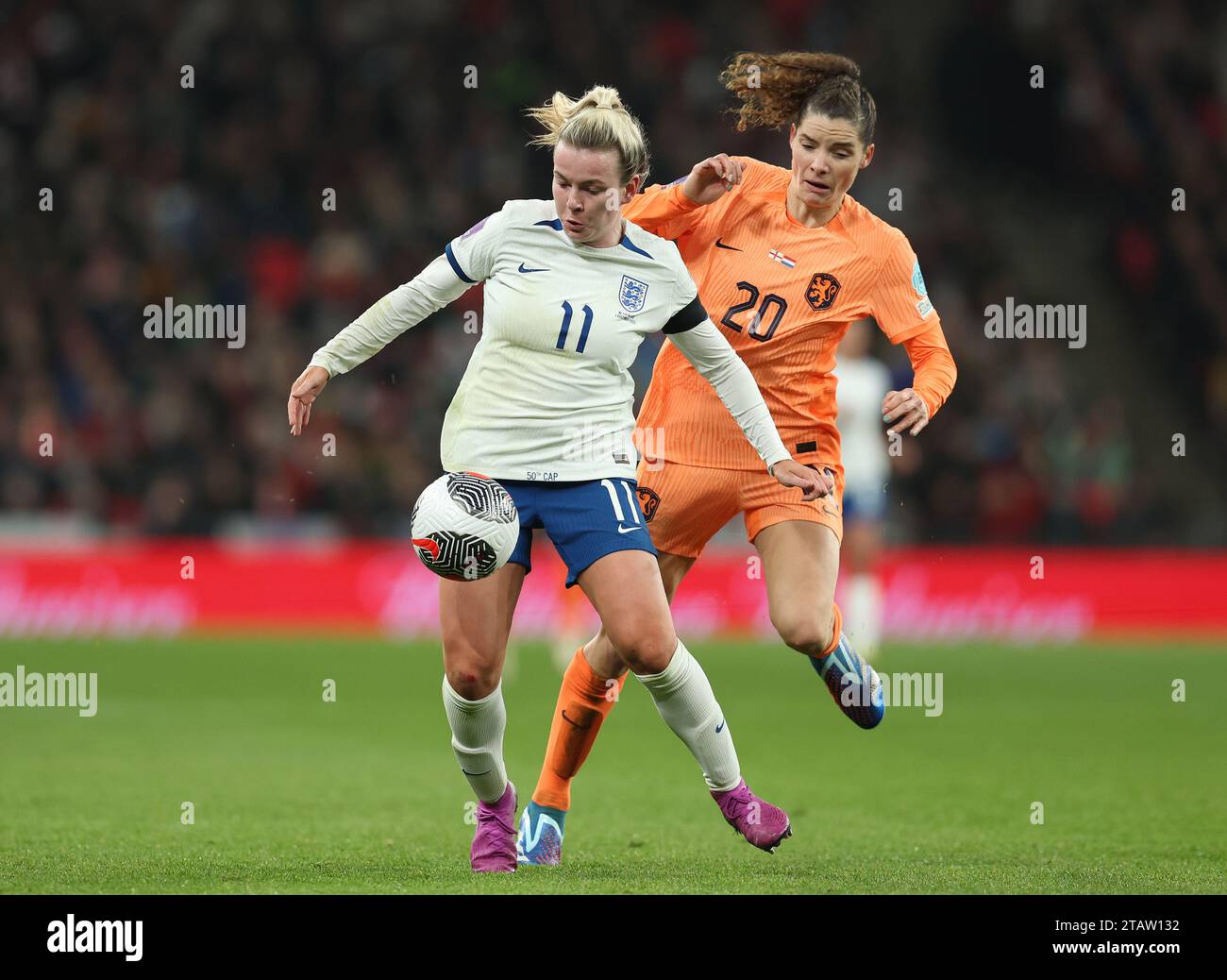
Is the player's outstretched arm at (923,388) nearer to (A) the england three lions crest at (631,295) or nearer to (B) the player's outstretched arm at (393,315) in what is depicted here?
(A) the england three lions crest at (631,295)

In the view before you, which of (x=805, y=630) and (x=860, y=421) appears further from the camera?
(x=860, y=421)

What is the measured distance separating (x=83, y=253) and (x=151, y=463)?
8.97 feet

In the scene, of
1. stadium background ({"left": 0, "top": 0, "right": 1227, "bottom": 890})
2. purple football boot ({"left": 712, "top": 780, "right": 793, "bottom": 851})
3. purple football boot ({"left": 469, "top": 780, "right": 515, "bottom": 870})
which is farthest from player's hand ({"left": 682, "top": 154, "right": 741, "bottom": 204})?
stadium background ({"left": 0, "top": 0, "right": 1227, "bottom": 890})

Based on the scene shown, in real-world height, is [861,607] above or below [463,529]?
below

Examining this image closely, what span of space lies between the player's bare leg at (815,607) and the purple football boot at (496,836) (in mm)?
1072

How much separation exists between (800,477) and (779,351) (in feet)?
2.63

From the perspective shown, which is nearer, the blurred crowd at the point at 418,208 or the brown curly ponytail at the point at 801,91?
the brown curly ponytail at the point at 801,91

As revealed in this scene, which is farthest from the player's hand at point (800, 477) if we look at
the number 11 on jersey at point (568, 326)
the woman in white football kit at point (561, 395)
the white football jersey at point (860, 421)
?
the white football jersey at point (860, 421)

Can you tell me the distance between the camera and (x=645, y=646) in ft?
17.7

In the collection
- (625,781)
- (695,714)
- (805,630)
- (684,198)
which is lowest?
(625,781)

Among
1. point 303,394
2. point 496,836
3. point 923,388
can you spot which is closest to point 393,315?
point 303,394

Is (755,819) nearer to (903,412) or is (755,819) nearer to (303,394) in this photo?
(903,412)

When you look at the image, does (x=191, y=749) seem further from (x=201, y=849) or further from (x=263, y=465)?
(x=263, y=465)

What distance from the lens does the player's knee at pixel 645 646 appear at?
5395 mm
